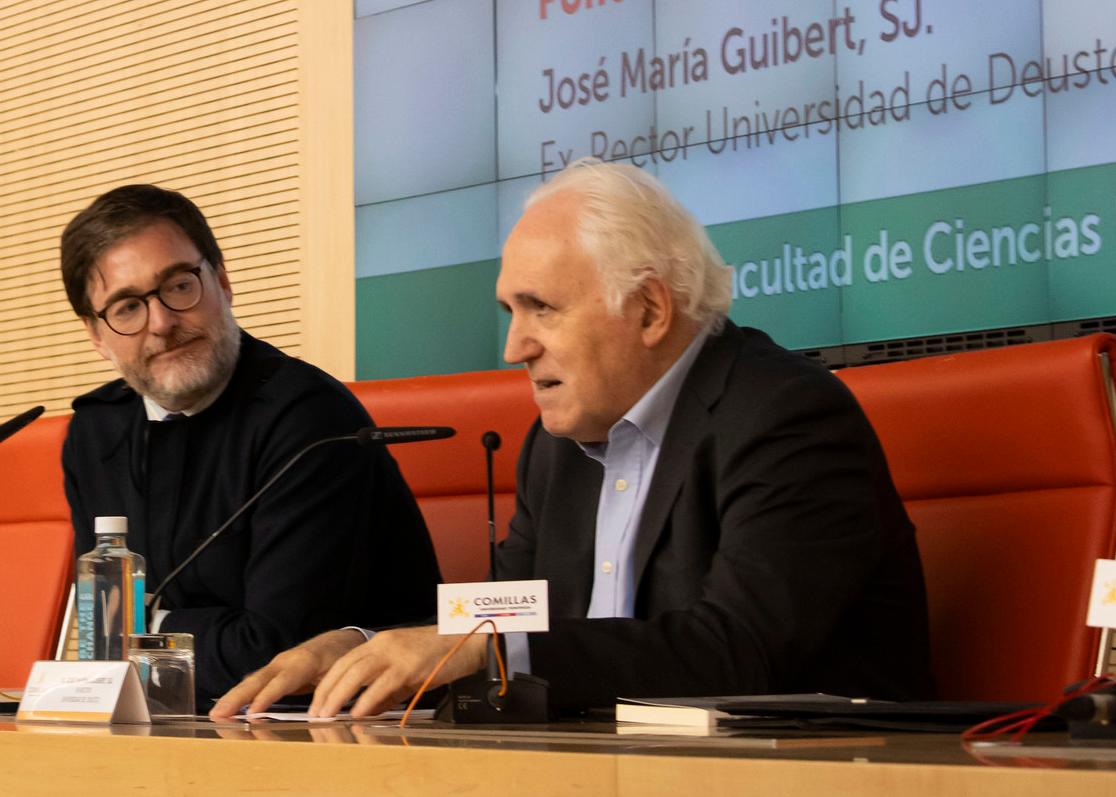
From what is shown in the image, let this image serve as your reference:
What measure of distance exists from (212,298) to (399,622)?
0.68m

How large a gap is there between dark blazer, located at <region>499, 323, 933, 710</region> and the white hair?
7 centimetres

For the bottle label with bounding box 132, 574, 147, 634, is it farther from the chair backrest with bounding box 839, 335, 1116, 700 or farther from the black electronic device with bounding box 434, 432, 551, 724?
the chair backrest with bounding box 839, 335, 1116, 700

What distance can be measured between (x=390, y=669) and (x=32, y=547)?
6.57 feet

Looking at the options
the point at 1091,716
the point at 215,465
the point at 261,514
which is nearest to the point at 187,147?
the point at 215,465

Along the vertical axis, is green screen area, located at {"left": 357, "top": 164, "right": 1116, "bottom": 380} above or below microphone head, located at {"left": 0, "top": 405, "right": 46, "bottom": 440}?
above

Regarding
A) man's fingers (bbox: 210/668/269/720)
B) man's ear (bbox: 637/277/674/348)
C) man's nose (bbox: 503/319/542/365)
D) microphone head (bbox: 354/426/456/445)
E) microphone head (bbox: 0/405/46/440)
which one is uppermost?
man's ear (bbox: 637/277/674/348)

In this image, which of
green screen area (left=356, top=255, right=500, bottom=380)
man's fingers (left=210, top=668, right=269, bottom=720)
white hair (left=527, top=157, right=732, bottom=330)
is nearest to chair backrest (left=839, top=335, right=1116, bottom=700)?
white hair (left=527, top=157, right=732, bottom=330)

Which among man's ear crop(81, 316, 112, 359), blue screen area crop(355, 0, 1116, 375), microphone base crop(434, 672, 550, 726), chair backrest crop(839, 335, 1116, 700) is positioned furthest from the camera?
blue screen area crop(355, 0, 1116, 375)

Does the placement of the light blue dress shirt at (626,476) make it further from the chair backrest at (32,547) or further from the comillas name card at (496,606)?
the chair backrest at (32,547)

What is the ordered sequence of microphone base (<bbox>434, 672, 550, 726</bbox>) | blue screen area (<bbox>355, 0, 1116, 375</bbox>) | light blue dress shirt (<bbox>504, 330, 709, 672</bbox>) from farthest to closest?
1. blue screen area (<bbox>355, 0, 1116, 375</bbox>)
2. light blue dress shirt (<bbox>504, 330, 709, 672</bbox>)
3. microphone base (<bbox>434, 672, 550, 726</bbox>)

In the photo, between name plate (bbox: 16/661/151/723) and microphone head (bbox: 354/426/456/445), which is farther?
microphone head (bbox: 354/426/456/445)

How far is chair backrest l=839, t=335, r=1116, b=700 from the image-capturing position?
193 cm

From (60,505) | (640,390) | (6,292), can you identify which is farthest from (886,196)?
(6,292)

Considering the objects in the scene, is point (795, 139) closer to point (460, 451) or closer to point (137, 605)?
point (460, 451)
